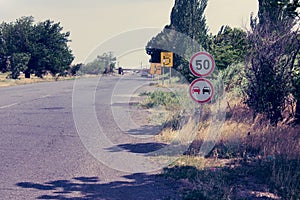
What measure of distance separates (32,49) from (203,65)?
55.9m

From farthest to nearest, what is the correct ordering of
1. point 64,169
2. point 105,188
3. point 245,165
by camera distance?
point 245,165 < point 64,169 < point 105,188

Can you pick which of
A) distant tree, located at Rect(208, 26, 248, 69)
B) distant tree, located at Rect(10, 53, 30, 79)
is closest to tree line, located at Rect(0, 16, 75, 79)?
distant tree, located at Rect(10, 53, 30, 79)

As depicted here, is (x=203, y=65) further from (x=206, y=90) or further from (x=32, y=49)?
(x=32, y=49)

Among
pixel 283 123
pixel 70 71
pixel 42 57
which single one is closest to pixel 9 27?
pixel 42 57

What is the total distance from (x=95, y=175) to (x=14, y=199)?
5.50ft

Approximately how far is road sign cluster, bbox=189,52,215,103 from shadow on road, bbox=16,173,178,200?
2.48 metres

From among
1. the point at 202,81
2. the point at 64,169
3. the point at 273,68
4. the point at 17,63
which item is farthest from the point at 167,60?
the point at 17,63

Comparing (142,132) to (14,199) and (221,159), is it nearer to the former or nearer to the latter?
(221,159)

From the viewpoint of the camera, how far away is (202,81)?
8891 millimetres

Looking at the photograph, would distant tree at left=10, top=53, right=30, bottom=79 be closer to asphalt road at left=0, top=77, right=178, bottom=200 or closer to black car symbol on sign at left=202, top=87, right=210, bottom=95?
asphalt road at left=0, top=77, right=178, bottom=200

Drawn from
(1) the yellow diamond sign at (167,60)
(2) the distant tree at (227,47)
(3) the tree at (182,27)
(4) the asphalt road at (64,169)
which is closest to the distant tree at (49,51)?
(3) the tree at (182,27)

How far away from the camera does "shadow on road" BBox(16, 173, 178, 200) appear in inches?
232

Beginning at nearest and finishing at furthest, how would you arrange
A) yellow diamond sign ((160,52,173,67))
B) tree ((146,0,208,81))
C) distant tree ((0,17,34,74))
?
yellow diamond sign ((160,52,173,67)), tree ((146,0,208,81)), distant tree ((0,17,34,74))

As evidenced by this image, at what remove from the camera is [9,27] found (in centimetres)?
6156
